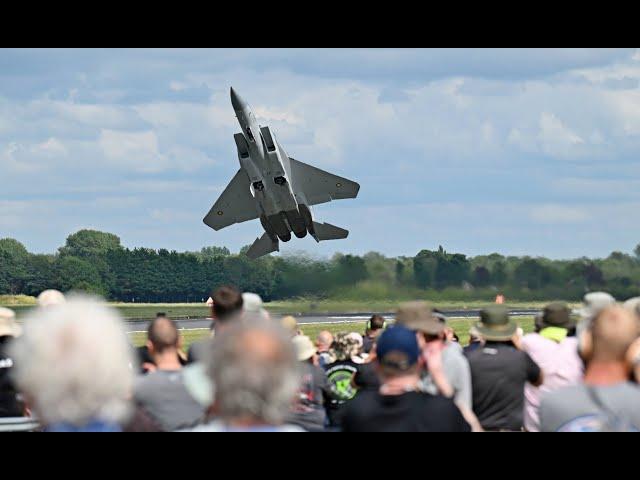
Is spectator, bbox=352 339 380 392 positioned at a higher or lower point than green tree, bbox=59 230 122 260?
lower

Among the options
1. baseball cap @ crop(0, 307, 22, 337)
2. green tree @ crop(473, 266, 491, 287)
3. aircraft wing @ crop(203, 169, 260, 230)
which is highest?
aircraft wing @ crop(203, 169, 260, 230)

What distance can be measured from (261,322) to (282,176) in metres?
28.4

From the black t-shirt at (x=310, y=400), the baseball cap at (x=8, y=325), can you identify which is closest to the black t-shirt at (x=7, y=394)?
the baseball cap at (x=8, y=325)

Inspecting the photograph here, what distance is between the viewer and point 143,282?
60625mm

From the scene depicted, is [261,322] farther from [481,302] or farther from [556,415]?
[481,302]

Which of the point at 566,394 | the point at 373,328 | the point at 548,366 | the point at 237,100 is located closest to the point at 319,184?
the point at 237,100

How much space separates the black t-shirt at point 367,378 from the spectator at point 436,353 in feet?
5.22

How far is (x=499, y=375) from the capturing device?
9125mm

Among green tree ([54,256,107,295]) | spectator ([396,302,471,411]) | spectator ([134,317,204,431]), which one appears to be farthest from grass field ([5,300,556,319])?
spectator ([134,317,204,431])

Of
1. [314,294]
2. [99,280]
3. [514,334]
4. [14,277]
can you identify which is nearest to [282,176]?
[314,294]

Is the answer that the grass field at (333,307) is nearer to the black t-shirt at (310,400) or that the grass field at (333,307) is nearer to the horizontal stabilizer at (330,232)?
the horizontal stabilizer at (330,232)

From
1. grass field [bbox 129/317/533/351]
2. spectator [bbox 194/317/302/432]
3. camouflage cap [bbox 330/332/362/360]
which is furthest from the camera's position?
grass field [bbox 129/317/533/351]

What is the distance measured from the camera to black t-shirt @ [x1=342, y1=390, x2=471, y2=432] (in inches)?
228

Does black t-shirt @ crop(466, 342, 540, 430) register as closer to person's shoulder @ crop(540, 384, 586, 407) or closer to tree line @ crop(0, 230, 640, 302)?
person's shoulder @ crop(540, 384, 586, 407)
